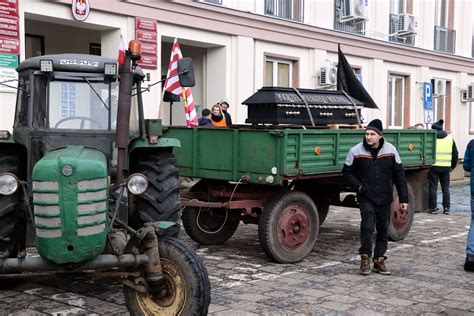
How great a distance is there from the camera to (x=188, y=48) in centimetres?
1569

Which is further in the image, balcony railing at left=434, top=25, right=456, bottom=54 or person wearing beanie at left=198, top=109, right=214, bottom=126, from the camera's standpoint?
balcony railing at left=434, top=25, right=456, bottom=54

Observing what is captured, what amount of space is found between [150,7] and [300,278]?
8014 mm

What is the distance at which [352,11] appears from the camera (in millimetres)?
17609

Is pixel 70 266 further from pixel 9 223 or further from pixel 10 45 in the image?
pixel 10 45

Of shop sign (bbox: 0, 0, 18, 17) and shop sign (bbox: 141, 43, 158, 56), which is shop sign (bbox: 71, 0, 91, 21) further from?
shop sign (bbox: 141, 43, 158, 56)

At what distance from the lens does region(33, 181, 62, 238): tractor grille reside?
4328 millimetres

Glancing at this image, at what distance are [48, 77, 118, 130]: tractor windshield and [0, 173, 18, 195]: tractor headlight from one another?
3.72 feet

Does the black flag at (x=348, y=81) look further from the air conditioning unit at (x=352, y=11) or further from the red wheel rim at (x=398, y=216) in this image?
the air conditioning unit at (x=352, y=11)

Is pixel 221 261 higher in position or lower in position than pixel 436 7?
lower

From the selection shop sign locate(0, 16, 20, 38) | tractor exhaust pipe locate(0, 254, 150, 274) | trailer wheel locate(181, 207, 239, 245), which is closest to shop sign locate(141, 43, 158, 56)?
shop sign locate(0, 16, 20, 38)

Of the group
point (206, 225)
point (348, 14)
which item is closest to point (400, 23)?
point (348, 14)

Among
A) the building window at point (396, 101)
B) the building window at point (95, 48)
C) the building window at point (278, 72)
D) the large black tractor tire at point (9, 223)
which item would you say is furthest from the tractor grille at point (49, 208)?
the building window at point (396, 101)

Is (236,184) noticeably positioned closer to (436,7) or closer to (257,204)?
(257,204)

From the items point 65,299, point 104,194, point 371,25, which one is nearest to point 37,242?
point 104,194
